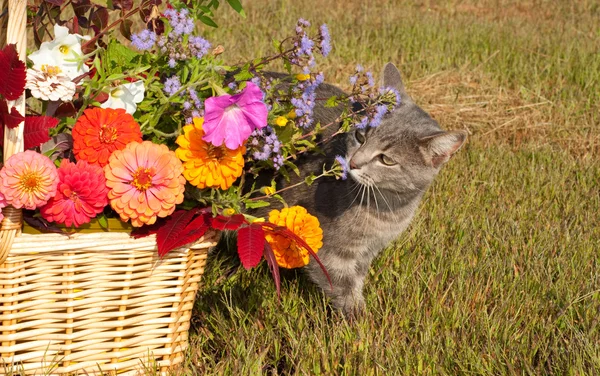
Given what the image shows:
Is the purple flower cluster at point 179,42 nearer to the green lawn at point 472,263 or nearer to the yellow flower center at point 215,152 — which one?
the yellow flower center at point 215,152

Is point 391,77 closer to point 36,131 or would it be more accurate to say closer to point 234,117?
point 234,117

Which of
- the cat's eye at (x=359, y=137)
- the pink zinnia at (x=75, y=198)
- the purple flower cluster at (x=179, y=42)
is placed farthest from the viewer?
the cat's eye at (x=359, y=137)

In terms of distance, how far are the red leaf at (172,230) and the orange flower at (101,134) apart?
229mm

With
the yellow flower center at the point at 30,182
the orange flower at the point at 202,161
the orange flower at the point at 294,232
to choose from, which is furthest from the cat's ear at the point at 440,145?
the yellow flower center at the point at 30,182

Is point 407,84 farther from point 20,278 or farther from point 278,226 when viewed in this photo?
point 20,278

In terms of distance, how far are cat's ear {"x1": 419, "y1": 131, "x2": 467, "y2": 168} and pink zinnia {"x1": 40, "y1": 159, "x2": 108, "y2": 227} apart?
1.26 metres

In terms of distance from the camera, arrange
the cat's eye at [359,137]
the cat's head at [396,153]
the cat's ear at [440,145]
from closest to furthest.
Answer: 1. the cat's ear at [440,145]
2. the cat's head at [396,153]
3. the cat's eye at [359,137]

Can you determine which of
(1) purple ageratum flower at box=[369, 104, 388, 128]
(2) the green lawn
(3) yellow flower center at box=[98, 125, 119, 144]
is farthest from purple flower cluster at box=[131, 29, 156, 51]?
(2) the green lawn

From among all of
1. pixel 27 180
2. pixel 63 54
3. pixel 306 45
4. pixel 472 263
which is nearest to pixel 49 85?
pixel 63 54

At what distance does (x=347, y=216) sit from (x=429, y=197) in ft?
3.32

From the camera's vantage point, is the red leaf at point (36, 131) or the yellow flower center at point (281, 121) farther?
the yellow flower center at point (281, 121)

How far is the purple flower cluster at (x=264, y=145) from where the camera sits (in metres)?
1.88

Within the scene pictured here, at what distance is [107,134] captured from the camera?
1721mm

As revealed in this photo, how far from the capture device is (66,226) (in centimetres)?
169
